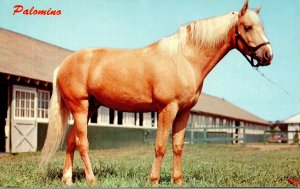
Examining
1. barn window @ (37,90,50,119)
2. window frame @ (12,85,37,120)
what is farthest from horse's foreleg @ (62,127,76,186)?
barn window @ (37,90,50,119)

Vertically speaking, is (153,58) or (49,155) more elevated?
(153,58)

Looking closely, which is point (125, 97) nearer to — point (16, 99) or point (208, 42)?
point (208, 42)

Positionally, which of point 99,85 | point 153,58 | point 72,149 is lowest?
point 72,149

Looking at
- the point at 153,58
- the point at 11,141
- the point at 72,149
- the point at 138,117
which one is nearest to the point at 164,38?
the point at 153,58

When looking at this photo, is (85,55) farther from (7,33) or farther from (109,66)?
(7,33)

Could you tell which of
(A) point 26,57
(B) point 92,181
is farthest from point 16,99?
(B) point 92,181

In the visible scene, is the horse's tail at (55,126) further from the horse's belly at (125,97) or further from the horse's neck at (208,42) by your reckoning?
the horse's neck at (208,42)

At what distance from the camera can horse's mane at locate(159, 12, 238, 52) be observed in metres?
5.32

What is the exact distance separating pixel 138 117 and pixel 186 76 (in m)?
19.3

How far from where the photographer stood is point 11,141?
14641 mm

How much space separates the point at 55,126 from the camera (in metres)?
5.95

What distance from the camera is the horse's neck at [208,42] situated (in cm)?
532

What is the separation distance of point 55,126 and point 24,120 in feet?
33.5

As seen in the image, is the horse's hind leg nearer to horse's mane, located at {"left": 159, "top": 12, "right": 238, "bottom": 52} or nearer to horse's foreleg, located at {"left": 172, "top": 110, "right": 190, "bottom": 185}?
horse's foreleg, located at {"left": 172, "top": 110, "right": 190, "bottom": 185}
